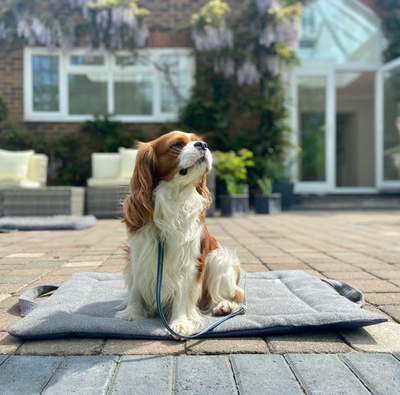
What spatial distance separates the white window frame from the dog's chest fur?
7772 millimetres

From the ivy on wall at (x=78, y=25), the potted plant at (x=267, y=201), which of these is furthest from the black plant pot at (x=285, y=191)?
the ivy on wall at (x=78, y=25)

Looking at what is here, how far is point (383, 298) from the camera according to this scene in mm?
2299

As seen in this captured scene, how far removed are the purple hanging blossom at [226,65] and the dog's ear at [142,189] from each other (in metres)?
7.83

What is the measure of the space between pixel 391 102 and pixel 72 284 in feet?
30.3

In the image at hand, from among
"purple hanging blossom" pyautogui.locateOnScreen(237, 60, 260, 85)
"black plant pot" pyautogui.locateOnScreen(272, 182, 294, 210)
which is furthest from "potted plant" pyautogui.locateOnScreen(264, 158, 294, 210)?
"purple hanging blossom" pyautogui.locateOnScreen(237, 60, 260, 85)

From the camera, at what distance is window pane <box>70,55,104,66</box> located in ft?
31.4

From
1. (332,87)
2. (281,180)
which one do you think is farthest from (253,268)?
(332,87)

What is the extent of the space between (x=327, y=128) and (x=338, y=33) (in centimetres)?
210

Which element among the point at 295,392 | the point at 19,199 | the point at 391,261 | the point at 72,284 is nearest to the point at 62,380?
the point at 295,392

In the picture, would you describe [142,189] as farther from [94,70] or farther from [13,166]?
[94,70]

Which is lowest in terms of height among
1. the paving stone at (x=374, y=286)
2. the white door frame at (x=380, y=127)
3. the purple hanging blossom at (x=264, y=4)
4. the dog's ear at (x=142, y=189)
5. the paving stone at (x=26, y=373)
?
the paving stone at (x=26, y=373)

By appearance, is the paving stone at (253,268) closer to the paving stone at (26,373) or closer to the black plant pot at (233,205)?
the paving stone at (26,373)

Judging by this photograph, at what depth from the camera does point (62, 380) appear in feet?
4.44

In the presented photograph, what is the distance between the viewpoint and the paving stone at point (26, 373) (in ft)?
4.29
